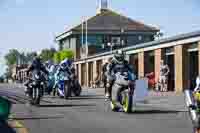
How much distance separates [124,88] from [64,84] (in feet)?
28.3

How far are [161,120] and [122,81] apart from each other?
9.44ft

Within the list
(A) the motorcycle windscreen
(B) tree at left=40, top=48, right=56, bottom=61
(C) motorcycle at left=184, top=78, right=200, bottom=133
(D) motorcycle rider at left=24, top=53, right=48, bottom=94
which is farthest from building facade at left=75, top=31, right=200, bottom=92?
(B) tree at left=40, top=48, right=56, bottom=61

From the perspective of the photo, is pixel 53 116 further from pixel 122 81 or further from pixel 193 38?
pixel 193 38

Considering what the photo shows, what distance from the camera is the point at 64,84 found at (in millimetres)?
24891

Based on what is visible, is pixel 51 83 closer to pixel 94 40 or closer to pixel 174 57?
pixel 174 57

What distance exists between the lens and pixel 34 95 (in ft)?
63.7

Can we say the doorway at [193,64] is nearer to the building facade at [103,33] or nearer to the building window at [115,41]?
the building window at [115,41]

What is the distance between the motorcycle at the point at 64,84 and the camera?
81.3 feet

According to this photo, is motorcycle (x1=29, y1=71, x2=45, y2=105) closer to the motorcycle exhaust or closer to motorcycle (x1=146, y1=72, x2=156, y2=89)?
the motorcycle exhaust

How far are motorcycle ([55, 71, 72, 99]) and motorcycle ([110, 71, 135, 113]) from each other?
8.00 meters

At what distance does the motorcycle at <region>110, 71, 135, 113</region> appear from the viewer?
16156 millimetres

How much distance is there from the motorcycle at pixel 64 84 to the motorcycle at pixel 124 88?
8.00m

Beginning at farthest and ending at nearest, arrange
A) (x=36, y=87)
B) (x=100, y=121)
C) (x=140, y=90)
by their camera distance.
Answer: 1. (x=140, y=90)
2. (x=36, y=87)
3. (x=100, y=121)

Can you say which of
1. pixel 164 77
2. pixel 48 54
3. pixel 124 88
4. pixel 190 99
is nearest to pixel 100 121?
pixel 124 88
